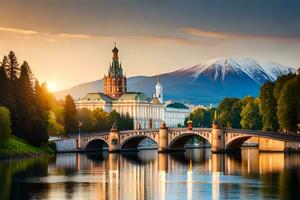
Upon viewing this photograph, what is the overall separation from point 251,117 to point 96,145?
2595 cm

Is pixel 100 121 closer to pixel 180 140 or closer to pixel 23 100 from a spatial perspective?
pixel 180 140

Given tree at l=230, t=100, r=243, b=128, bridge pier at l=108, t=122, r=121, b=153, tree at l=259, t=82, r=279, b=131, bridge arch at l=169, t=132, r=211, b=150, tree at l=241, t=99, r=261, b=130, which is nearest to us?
tree at l=259, t=82, r=279, b=131

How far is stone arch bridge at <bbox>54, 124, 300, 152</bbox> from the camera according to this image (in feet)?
490

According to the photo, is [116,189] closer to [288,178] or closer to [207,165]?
[288,178]

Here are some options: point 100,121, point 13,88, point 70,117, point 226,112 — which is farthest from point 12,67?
point 226,112

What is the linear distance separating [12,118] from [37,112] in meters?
7.16

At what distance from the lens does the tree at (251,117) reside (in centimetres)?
17325

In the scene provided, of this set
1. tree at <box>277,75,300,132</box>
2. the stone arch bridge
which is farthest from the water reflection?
the stone arch bridge

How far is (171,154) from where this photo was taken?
150 meters

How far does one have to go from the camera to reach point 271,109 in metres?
152

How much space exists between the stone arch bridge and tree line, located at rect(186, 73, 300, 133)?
5.24 metres

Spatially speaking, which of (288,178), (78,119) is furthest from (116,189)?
(78,119)

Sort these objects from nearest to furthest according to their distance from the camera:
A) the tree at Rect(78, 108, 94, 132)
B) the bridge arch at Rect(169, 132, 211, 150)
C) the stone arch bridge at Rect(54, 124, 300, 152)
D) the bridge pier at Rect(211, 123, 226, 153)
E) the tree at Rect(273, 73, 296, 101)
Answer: the tree at Rect(273, 73, 296, 101)
the bridge pier at Rect(211, 123, 226, 153)
the stone arch bridge at Rect(54, 124, 300, 152)
the bridge arch at Rect(169, 132, 211, 150)
the tree at Rect(78, 108, 94, 132)

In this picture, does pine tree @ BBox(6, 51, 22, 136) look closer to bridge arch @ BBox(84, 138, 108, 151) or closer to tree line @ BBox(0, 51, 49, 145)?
tree line @ BBox(0, 51, 49, 145)
